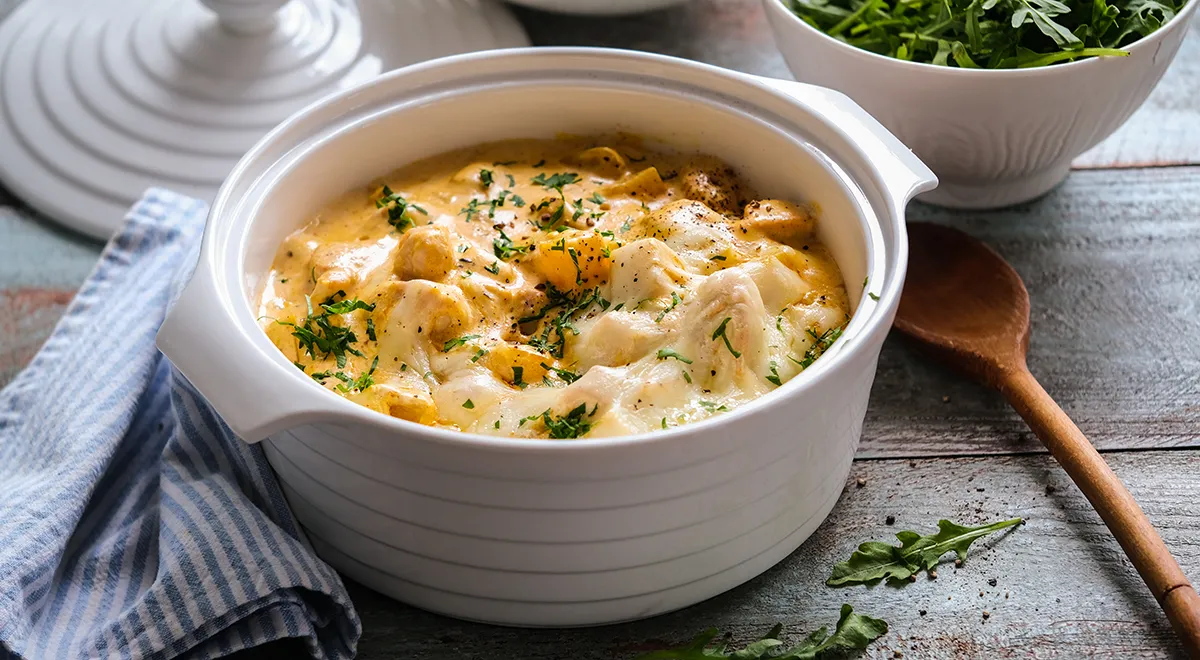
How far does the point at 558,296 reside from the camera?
2.21 m

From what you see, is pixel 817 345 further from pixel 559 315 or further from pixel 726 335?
pixel 559 315

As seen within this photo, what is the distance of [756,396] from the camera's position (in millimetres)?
1929

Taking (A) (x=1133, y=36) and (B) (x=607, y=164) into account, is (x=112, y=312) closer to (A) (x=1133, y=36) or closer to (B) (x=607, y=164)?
(B) (x=607, y=164)

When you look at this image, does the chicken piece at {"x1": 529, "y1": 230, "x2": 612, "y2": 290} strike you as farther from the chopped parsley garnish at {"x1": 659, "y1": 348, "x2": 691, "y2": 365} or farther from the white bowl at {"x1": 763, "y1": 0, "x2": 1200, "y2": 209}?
the white bowl at {"x1": 763, "y1": 0, "x2": 1200, "y2": 209}

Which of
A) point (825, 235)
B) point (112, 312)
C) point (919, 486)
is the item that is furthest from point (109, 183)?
point (919, 486)

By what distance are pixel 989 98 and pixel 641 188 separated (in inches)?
30.0

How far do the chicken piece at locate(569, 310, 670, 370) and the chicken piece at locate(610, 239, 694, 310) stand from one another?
2.2 inches

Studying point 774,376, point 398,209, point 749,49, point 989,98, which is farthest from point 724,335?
point 749,49

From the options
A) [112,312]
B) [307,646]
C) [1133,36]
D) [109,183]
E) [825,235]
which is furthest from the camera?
[109,183]

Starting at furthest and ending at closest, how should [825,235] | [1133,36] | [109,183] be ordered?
1. [109,183]
2. [1133,36]
3. [825,235]

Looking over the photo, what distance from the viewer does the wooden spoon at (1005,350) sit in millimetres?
1927

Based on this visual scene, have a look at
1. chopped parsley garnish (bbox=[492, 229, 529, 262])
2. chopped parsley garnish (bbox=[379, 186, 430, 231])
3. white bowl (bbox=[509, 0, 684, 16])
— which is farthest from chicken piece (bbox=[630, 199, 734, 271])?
white bowl (bbox=[509, 0, 684, 16])

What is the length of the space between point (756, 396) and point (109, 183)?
70.2 inches

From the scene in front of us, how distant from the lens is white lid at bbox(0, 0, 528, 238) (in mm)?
2924
